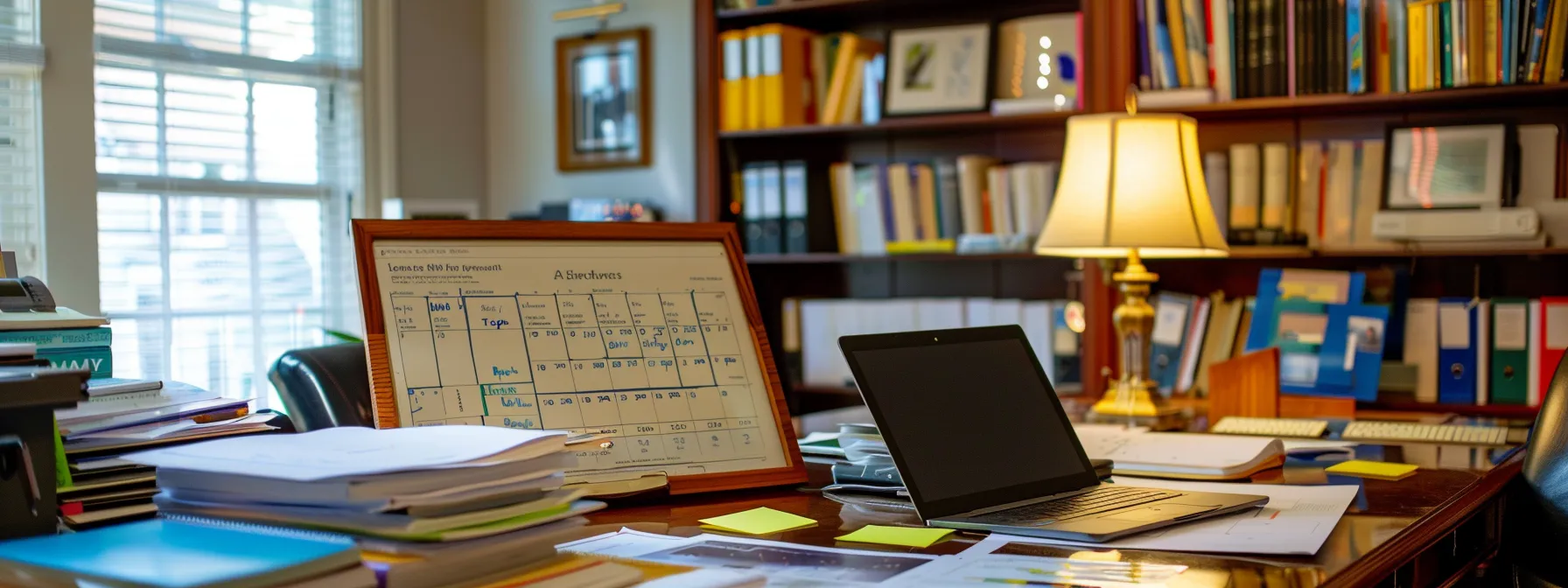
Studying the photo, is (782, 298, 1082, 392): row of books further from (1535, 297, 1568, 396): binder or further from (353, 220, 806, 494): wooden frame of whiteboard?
(353, 220, 806, 494): wooden frame of whiteboard

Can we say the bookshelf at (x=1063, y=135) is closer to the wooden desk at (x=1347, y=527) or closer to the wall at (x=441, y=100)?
the wall at (x=441, y=100)

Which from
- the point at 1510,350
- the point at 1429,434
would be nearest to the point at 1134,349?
the point at 1429,434

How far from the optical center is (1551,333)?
2830mm

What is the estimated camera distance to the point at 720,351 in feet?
4.90

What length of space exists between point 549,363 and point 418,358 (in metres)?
0.14

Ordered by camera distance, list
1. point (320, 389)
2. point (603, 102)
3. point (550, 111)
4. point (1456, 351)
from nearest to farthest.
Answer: point (320, 389), point (1456, 351), point (603, 102), point (550, 111)

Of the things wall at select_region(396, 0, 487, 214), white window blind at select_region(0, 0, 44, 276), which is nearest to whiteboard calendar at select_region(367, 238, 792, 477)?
white window blind at select_region(0, 0, 44, 276)

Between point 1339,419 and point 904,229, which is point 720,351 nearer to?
point 1339,419

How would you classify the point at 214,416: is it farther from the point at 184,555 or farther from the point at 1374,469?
the point at 1374,469

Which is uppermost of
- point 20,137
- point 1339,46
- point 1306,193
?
point 1339,46

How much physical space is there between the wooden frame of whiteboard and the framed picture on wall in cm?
251

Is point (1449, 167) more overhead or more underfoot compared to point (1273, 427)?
more overhead

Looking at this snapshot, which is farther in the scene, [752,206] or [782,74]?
[752,206]

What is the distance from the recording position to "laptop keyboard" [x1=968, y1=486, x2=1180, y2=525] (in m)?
1.24
